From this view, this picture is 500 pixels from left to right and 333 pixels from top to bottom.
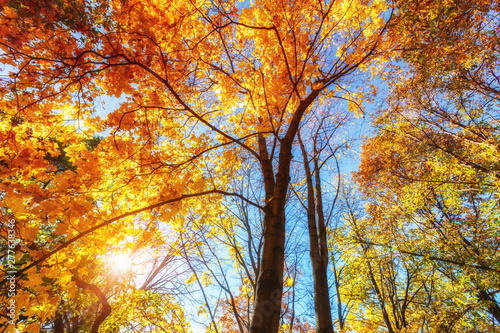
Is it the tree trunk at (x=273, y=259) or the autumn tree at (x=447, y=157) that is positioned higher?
the autumn tree at (x=447, y=157)

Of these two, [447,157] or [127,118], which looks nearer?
[127,118]

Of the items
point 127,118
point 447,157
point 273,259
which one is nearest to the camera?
point 273,259

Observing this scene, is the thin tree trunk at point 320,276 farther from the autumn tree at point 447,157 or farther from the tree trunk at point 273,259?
Answer: the autumn tree at point 447,157

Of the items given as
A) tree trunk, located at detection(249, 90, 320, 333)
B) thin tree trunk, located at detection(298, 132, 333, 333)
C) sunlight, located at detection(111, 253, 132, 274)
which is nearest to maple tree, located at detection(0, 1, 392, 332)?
tree trunk, located at detection(249, 90, 320, 333)

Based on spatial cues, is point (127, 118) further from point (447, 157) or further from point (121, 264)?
point (447, 157)

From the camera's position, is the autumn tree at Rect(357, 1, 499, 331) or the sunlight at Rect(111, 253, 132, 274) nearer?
→ the autumn tree at Rect(357, 1, 499, 331)

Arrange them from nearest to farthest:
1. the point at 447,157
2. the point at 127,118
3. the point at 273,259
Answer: the point at 273,259 → the point at 127,118 → the point at 447,157

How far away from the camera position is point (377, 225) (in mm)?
7516

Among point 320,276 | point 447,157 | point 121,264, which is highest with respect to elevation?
point 447,157

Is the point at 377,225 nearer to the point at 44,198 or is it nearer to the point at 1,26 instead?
the point at 44,198

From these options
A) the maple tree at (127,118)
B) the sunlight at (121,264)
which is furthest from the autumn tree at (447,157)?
the sunlight at (121,264)

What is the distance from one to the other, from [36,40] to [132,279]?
302 inches

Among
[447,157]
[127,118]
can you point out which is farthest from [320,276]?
[447,157]

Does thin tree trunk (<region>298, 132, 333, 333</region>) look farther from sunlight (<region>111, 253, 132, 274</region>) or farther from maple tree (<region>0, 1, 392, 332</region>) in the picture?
sunlight (<region>111, 253, 132, 274</region>)
